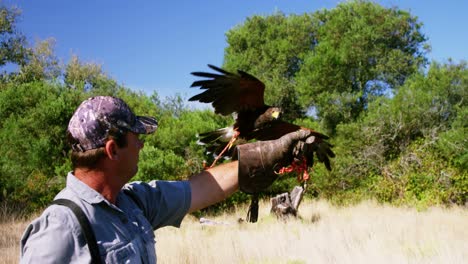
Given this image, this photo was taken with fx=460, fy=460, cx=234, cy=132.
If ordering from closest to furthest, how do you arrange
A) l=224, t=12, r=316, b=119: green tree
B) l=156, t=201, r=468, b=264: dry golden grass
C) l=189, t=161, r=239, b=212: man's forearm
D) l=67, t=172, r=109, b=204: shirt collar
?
1. l=67, t=172, r=109, b=204: shirt collar
2. l=189, t=161, r=239, b=212: man's forearm
3. l=156, t=201, r=468, b=264: dry golden grass
4. l=224, t=12, r=316, b=119: green tree

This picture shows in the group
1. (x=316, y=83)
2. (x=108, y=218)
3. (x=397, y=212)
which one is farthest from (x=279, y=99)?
(x=108, y=218)

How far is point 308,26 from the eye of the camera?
23359mm

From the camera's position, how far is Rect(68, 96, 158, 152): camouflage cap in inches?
69.7

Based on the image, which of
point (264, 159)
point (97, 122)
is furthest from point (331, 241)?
point (97, 122)

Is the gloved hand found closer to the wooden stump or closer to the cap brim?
the cap brim

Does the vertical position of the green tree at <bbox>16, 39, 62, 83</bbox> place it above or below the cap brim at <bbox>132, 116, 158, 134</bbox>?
above

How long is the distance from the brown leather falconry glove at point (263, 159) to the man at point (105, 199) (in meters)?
0.42

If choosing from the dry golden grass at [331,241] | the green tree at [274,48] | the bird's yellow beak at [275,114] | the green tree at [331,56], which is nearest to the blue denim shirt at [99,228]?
the bird's yellow beak at [275,114]

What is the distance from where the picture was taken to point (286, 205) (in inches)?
Result: 417

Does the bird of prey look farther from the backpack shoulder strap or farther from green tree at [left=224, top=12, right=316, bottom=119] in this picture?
green tree at [left=224, top=12, right=316, bottom=119]

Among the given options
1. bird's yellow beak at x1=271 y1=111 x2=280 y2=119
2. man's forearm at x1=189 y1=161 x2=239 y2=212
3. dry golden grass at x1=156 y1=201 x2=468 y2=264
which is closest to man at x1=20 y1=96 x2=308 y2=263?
man's forearm at x1=189 y1=161 x2=239 y2=212

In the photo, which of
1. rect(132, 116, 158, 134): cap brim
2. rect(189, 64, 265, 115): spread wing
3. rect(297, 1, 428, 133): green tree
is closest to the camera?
rect(132, 116, 158, 134): cap brim

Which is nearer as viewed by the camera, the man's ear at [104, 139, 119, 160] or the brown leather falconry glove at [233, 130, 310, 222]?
the man's ear at [104, 139, 119, 160]

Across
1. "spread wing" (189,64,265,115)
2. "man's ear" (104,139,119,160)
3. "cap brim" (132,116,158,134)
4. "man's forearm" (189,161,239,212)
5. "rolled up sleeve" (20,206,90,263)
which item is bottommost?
"rolled up sleeve" (20,206,90,263)
